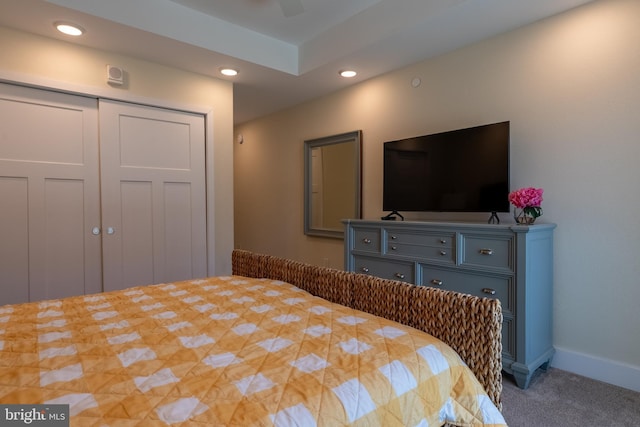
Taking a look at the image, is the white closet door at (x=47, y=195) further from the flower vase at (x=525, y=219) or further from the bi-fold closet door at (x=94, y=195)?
the flower vase at (x=525, y=219)

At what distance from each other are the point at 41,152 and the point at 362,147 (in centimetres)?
271

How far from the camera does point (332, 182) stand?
4.05 m

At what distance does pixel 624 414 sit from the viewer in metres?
1.87

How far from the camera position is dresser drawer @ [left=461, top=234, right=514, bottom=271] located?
7.17 ft

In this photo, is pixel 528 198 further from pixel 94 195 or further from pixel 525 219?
pixel 94 195

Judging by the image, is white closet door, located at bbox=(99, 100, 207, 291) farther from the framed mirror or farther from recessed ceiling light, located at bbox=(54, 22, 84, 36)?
the framed mirror

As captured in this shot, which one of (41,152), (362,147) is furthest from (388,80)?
(41,152)

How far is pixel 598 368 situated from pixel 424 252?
1251mm

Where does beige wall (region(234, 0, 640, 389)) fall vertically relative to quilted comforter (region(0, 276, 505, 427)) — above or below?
above

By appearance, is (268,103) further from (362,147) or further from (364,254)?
(364,254)

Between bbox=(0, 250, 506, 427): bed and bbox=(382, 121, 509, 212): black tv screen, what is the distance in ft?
4.75

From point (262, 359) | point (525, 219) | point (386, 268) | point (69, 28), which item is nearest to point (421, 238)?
point (386, 268)

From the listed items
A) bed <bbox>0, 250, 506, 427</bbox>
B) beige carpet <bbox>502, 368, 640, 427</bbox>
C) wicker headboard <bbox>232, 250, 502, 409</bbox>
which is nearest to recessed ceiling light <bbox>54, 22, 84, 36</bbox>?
bed <bbox>0, 250, 506, 427</bbox>

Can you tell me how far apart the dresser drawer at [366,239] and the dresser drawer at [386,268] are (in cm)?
8
